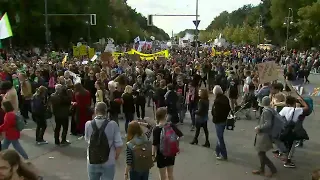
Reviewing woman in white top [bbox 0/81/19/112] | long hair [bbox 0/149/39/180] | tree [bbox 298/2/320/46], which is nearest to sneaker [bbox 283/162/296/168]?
woman in white top [bbox 0/81/19/112]

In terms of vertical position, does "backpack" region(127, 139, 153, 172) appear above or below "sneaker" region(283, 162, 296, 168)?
above

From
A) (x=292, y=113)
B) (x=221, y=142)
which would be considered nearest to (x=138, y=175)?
(x=221, y=142)

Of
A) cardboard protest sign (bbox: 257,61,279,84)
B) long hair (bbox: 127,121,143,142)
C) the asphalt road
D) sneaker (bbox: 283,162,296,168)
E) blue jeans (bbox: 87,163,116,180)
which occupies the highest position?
cardboard protest sign (bbox: 257,61,279,84)

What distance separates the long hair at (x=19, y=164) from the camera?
3719mm

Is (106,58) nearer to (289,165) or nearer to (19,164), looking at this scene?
(289,165)

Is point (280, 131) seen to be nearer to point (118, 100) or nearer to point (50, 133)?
point (118, 100)

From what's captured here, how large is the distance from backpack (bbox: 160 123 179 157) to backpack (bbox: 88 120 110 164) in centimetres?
129

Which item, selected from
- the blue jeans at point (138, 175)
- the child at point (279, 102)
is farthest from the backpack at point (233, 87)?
the blue jeans at point (138, 175)

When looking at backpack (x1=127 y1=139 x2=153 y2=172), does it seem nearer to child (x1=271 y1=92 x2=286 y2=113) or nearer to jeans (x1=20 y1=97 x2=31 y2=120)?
child (x1=271 y1=92 x2=286 y2=113)

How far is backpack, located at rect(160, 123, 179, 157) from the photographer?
738 centimetres

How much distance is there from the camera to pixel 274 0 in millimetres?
85625

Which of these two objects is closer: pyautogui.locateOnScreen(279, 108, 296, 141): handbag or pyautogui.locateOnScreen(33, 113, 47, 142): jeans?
pyautogui.locateOnScreen(279, 108, 296, 141): handbag

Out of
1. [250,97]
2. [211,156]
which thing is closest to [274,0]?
[250,97]

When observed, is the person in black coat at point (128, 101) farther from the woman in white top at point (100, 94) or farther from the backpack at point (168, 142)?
the backpack at point (168, 142)
